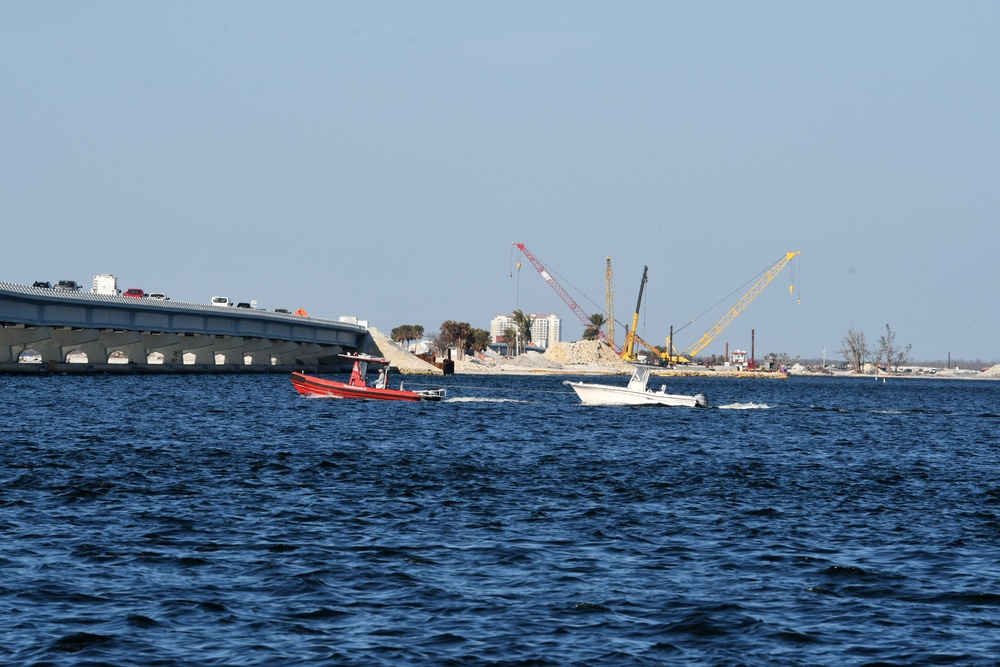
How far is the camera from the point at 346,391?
10325 centimetres

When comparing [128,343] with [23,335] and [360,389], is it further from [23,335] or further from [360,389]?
[360,389]

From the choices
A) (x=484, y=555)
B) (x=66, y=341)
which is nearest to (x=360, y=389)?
(x=66, y=341)

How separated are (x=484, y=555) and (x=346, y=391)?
76.6 m

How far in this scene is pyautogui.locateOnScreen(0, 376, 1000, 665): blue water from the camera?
19.9 meters

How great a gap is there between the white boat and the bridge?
64.0 m

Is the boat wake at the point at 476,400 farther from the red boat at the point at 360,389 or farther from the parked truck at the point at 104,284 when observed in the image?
the parked truck at the point at 104,284

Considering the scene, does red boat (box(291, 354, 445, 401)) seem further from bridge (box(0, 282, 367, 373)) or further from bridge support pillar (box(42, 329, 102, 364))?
bridge support pillar (box(42, 329, 102, 364))

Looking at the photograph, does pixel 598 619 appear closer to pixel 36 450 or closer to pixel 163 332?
pixel 36 450

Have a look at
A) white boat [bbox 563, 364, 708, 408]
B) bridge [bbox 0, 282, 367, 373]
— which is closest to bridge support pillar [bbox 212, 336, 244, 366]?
bridge [bbox 0, 282, 367, 373]

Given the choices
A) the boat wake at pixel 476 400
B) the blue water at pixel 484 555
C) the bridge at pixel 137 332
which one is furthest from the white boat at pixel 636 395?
the bridge at pixel 137 332

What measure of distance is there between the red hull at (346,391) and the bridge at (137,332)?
40.5 metres

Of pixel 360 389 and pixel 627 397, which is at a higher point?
pixel 360 389

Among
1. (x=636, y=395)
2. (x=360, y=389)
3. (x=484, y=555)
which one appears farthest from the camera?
(x=360, y=389)

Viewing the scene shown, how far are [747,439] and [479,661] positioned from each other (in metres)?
55.7
